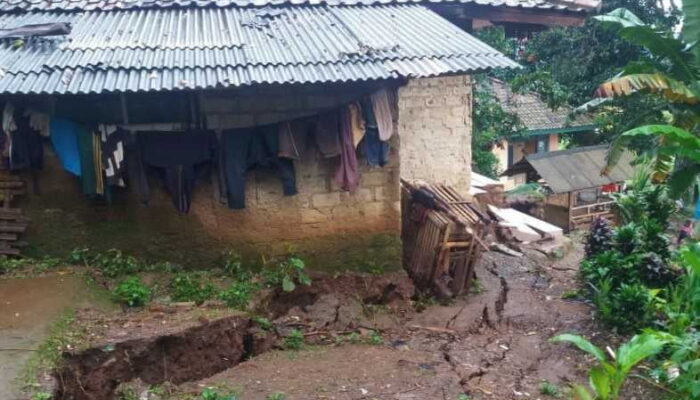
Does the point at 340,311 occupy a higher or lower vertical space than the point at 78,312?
lower

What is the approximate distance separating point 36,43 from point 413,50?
13.2ft

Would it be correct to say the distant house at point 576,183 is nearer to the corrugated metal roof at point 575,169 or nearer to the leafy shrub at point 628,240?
the corrugated metal roof at point 575,169

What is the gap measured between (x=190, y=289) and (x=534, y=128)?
16031 mm

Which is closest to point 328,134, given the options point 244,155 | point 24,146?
point 244,155

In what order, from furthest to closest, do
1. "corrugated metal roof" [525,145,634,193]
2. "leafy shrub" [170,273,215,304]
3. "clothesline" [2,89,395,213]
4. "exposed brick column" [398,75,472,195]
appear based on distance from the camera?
"corrugated metal roof" [525,145,634,193]
"exposed brick column" [398,75,472,195]
"clothesline" [2,89,395,213]
"leafy shrub" [170,273,215,304]

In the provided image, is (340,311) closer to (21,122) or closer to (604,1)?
(21,122)

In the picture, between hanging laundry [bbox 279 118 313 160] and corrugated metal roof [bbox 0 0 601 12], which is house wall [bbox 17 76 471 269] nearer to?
hanging laundry [bbox 279 118 313 160]

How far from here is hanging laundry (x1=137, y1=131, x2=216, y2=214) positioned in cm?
671

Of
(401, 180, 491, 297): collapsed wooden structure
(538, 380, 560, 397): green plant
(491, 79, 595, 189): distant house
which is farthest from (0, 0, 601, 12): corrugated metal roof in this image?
(491, 79, 595, 189): distant house

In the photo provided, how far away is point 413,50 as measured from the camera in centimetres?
672

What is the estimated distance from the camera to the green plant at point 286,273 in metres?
6.84

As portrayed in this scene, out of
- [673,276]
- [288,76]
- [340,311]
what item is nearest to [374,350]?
[340,311]

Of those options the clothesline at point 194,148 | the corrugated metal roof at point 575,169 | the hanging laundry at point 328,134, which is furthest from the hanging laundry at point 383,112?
the corrugated metal roof at point 575,169

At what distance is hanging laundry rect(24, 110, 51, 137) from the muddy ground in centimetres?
198
